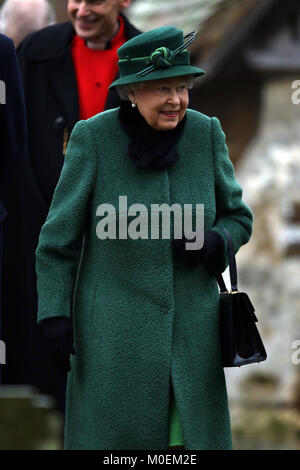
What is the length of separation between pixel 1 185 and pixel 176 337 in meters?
1.18

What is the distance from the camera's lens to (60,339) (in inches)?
199

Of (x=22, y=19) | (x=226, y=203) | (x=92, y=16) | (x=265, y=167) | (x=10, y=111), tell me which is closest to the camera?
(x=226, y=203)

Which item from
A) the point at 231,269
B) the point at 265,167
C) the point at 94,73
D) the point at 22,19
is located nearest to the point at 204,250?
the point at 231,269

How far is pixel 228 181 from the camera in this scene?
5270mm

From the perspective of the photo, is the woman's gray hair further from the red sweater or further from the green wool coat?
the red sweater

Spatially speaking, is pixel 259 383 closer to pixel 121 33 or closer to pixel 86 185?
pixel 121 33

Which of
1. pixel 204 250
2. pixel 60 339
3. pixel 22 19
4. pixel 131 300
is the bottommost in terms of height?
pixel 60 339

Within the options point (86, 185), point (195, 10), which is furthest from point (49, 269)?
point (195, 10)

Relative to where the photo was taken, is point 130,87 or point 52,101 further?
point 52,101

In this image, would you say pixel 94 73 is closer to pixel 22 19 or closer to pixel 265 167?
pixel 22 19

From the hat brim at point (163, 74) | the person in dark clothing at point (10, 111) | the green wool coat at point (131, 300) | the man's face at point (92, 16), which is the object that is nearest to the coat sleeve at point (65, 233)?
the green wool coat at point (131, 300)

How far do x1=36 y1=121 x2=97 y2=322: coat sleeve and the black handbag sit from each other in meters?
0.50

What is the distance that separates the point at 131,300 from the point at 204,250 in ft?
0.93
